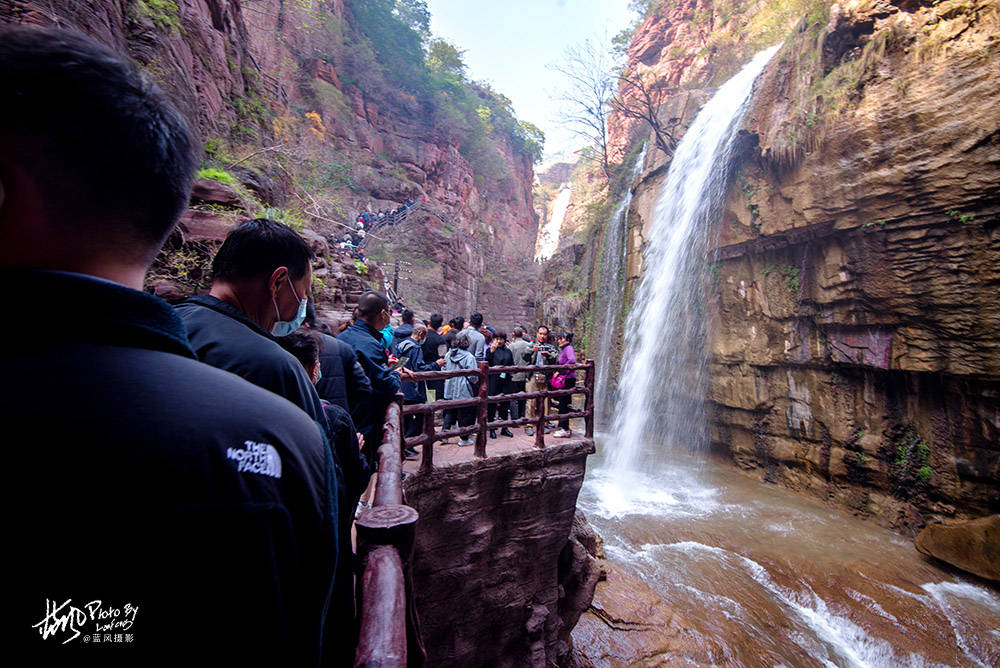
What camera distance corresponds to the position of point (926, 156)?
747 centimetres

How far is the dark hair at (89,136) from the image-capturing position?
2.02ft

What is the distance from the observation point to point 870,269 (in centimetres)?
870

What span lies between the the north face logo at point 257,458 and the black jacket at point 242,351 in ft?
Result: 2.08

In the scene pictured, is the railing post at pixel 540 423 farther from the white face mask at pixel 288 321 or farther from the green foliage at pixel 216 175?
the green foliage at pixel 216 175

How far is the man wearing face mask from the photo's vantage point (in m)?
1.27

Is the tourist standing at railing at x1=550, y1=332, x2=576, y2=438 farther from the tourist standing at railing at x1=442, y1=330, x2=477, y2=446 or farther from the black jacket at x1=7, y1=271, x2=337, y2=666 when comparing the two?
the black jacket at x1=7, y1=271, x2=337, y2=666

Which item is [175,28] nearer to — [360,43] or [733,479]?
[733,479]

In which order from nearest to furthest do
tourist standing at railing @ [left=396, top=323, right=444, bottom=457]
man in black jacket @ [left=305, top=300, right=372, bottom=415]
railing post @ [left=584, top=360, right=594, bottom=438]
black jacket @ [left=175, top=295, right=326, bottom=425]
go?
black jacket @ [left=175, top=295, right=326, bottom=425] < man in black jacket @ [left=305, top=300, right=372, bottom=415] < tourist standing at railing @ [left=396, top=323, right=444, bottom=457] < railing post @ [left=584, top=360, right=594, bottom=438]

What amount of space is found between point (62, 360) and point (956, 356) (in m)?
11.3

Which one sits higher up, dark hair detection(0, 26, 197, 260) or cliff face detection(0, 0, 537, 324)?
cliff face detection(0, 0, 537, 324)

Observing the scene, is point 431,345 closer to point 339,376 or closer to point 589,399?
point 589,399

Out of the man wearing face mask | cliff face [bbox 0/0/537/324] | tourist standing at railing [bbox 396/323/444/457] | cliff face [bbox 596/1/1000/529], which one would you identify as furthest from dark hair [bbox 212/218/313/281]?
cliff face [bbox 596/1/1000/529]

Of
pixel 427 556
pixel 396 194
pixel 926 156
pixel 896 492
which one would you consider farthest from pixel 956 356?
pixel 396 194

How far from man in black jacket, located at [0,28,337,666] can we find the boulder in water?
1010 cm
